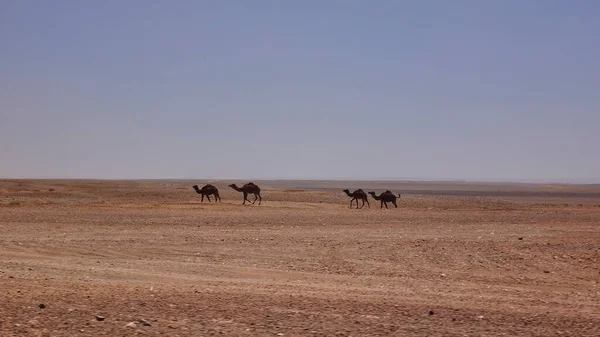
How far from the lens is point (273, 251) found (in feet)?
66.3

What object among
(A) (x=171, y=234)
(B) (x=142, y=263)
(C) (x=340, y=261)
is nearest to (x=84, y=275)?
(B) (x=142, y=263)

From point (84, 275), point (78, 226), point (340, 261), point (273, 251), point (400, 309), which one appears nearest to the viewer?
point (400, 309)

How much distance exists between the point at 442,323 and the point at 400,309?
3.26 feet

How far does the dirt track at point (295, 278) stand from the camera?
974cm

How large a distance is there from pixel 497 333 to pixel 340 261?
9122 millimetres

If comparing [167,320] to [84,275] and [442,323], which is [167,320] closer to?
[442,323]

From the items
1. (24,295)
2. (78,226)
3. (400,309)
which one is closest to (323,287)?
(400,309)

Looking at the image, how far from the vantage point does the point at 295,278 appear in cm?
1488

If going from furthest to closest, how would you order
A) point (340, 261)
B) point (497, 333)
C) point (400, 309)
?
point (340, 261) < point (400, 309) < point (497, 333)

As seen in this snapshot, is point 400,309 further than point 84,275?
No

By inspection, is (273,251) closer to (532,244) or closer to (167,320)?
(532,244)

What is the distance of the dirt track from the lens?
9.74 m

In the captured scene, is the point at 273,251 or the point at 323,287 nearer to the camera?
the point at 323,287

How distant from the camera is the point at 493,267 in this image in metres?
17.7
